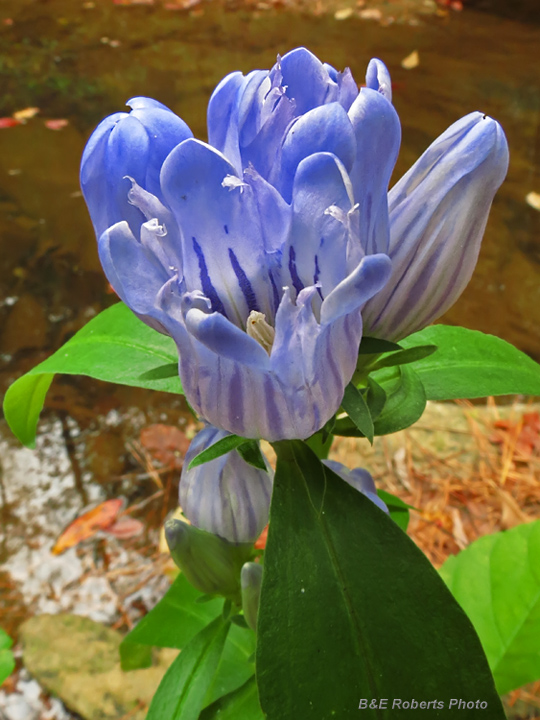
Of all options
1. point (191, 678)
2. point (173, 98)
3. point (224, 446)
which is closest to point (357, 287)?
point (224, 446)

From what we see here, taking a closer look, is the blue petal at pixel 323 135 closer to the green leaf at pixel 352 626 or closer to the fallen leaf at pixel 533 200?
the green leaf at pixel 352 626

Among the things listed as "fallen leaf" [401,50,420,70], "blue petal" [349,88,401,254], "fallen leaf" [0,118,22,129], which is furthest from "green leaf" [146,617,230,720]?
"fallen leaf" [401,50,420,70]

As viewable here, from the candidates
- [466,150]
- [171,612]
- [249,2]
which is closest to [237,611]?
[171,612]

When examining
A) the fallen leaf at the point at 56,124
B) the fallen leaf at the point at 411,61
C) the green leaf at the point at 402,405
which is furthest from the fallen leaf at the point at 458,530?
Answer: the fallen leaf at the point at 411,61

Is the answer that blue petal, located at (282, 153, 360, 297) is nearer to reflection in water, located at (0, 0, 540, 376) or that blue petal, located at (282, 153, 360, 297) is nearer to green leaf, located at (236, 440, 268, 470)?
green leaf, located at (236, 440, 268, 470)

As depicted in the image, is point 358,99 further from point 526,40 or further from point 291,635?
point 526,40

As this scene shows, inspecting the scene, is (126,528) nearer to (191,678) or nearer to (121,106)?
(191,678)
